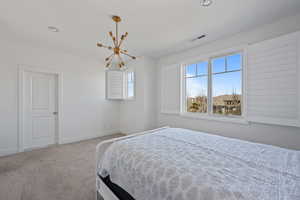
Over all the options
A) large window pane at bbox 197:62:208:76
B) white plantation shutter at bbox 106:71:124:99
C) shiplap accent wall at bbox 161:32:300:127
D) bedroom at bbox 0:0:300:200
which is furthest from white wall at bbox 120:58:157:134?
shiplap accent wall at bbox 161:32:300:127

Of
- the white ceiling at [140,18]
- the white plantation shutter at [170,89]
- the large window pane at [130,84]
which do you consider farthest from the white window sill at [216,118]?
the large window pane at [130,84]

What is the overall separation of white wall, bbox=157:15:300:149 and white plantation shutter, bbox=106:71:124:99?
7.46 ft

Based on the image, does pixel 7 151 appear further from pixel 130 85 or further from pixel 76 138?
pixel 130 85

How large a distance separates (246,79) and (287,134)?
1.03 m

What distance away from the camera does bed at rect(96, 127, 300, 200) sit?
769 mm

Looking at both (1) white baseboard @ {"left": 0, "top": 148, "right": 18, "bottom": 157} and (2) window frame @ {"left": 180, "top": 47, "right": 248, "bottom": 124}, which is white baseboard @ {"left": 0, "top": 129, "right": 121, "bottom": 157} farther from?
(2) window frame @ {"left": 180, "top": 47, "right": 248, "bottom": 124}

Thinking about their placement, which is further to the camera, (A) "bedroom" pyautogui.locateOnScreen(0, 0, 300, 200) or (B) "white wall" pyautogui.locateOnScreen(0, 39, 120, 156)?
(B) "white wall" pyautogui.locateOnScreen(0, 39, 120, 156)

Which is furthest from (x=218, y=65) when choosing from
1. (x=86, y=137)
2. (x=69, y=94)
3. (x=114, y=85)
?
(x=86, y=137)

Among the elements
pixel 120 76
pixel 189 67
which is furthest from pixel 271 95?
pixel 120 76

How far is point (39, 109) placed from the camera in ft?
10.6

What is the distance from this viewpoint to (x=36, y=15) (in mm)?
1978

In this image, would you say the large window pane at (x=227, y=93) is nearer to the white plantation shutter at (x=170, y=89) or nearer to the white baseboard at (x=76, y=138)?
the white plantation shutter at (x=170, y=89)

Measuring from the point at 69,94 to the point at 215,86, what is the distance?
383cm

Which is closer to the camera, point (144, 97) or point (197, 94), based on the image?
point (197, 94)
